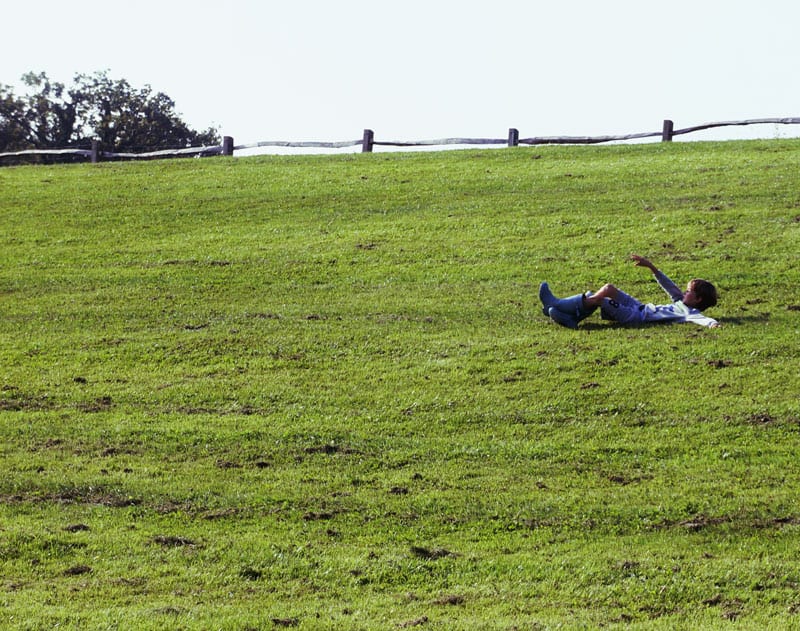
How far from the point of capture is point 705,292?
17.9 m

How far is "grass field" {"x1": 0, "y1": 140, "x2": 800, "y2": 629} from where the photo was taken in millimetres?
9312

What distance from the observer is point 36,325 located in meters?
21.0

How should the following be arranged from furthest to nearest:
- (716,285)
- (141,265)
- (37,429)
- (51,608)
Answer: (141,265), (716,285), (37,429), (51,608)

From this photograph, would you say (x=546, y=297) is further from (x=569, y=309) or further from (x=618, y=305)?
(x=618, y=305)

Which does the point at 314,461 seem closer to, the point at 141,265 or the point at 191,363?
the point at 191,363

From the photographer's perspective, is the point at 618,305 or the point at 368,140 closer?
the point at 618,305

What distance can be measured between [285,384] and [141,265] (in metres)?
10.1

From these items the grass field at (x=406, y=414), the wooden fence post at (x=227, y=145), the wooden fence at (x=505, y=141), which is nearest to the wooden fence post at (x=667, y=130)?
the wooden fence at (x=505, y=141)

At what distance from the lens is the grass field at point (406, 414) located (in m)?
9.31

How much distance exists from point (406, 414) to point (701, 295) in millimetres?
5949

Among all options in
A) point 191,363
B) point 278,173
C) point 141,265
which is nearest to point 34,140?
point 278,173

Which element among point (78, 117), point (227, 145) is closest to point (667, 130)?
point (227, 145)

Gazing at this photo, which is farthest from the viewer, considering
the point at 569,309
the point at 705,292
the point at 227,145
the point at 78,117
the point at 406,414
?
the point at 78,117

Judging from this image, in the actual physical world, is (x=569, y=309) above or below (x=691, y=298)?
below
